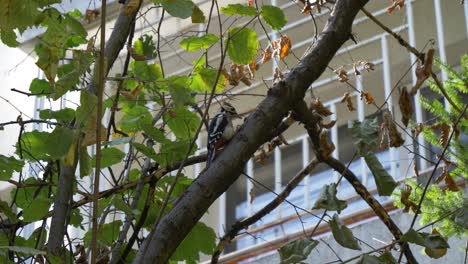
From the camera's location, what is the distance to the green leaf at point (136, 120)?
433 cm

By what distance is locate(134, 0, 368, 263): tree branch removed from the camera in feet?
10.6

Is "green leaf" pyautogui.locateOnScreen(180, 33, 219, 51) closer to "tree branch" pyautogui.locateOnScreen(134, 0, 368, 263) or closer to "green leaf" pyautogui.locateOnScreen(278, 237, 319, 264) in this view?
"tree branch" pyautogui.locateOnScreen(134, 0, 368, 263)

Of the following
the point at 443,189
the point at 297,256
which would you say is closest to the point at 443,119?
the point at 443,189

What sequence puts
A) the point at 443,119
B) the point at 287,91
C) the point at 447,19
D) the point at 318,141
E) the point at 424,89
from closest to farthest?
the point at 287,91 → the point at 318,141 → the point at 443,119 → the point at 424,89 → the point at 447,19

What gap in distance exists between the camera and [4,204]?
14.4 ft

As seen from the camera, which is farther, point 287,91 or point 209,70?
point 209,70


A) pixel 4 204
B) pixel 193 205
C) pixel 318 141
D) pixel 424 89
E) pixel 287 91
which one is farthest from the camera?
pixel 424 89

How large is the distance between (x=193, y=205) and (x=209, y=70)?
1372mm

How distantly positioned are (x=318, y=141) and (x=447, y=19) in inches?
236

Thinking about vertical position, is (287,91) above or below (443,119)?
below

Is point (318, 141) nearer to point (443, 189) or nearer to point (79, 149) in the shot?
point (79, 149)

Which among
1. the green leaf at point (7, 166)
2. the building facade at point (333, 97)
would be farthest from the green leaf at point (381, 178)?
the building facade at point (333, 97)

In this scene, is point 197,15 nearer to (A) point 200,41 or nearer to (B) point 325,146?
(A) point 200,41

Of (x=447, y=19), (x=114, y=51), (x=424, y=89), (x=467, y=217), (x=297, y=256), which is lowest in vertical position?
(x=297, y=256)
